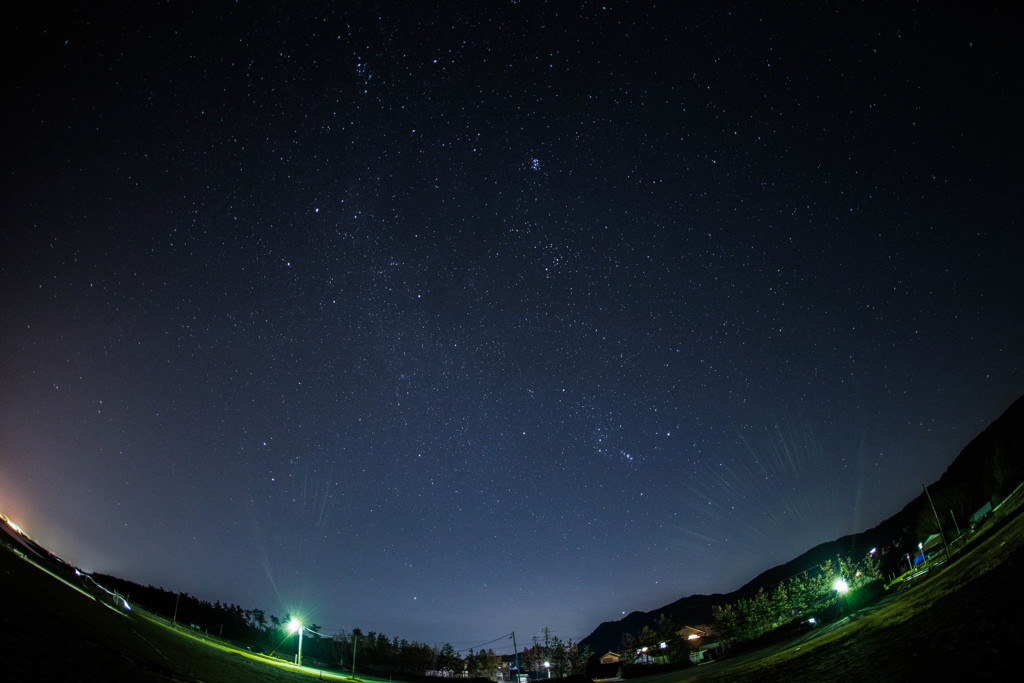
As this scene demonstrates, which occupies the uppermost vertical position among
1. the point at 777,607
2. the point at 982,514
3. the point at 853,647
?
the point at 982,514

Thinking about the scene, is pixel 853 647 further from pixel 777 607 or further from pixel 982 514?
pixel 777 607

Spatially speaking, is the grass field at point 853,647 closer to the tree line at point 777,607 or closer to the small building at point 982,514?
the small building at point 982,514

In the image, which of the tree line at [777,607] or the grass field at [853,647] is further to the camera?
the tree line at [777,607]

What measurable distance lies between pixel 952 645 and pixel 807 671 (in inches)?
91.8

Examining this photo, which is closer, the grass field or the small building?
the grass field

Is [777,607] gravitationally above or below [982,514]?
below

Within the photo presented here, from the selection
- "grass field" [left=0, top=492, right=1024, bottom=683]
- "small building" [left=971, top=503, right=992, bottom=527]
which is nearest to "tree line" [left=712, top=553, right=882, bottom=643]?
"small building" [left=971, top=503, right=992, bottom=527]

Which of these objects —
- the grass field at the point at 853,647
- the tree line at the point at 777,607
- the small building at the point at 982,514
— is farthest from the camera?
the tree line at the point at 777,607

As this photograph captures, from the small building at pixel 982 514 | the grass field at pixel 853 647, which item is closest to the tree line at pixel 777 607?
the small building at pixel 982 514

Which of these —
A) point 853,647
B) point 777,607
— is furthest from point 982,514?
point 853,647

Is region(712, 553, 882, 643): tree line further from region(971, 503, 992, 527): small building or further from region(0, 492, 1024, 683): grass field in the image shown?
region(0, 492, 1024, 683): grass field

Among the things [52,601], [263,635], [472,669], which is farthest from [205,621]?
[52,601]

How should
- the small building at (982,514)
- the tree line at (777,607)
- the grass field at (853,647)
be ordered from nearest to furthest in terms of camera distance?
the grass field at (853,647) → the small building at (982,514) → the tree line at (777,607)

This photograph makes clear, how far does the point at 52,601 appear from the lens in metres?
3.69
